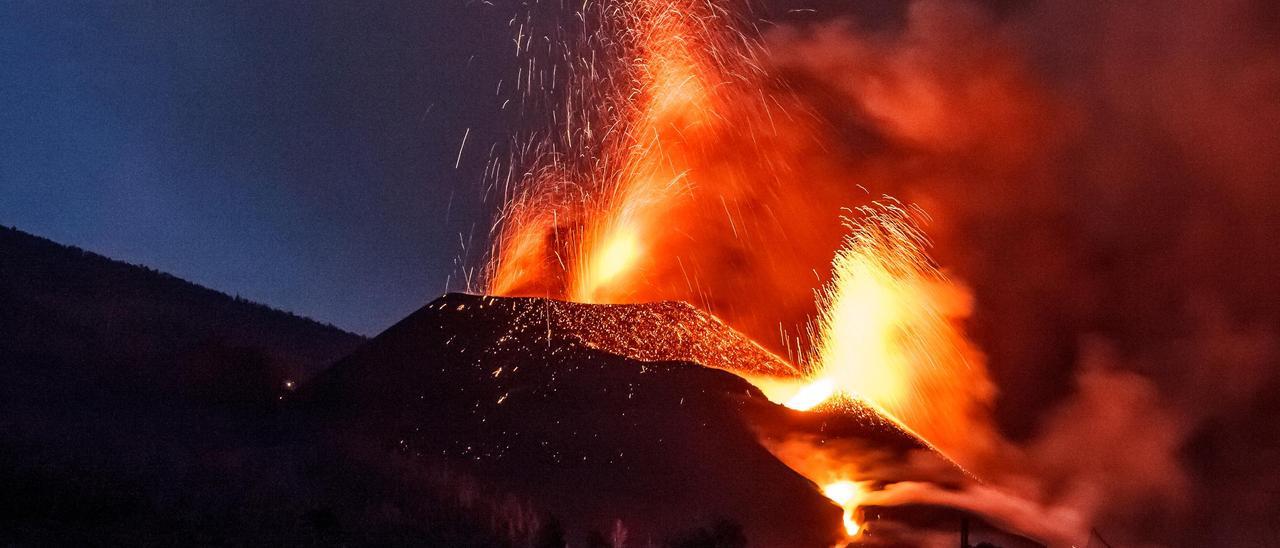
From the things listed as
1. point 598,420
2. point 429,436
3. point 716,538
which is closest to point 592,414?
point 598,420

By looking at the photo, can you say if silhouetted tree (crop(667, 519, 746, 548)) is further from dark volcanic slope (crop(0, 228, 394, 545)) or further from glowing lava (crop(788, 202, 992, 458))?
glowing lava (crop(788, 202, 992, 458))

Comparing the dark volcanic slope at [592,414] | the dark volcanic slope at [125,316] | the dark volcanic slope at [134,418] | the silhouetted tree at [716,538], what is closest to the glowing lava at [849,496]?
the dark volcanic slope at [592,414]

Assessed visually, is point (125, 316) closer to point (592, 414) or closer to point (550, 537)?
point (592, 414)

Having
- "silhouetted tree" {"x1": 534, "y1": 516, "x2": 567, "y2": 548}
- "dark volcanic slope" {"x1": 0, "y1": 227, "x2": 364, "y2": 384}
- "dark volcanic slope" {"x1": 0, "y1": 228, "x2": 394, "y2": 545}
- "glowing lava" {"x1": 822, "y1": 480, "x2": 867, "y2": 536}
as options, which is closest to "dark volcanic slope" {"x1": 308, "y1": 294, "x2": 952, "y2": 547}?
"glowing lava" {"x1": 822, "y1": 480, "x2": 867, "y2": 536}

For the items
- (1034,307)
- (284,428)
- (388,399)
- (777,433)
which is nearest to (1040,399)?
(1034,307)

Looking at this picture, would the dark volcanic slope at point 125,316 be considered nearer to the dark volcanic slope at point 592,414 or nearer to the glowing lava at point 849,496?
the dark volcanic slope at point 592,414
